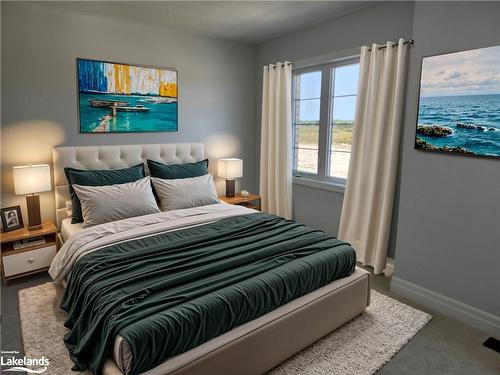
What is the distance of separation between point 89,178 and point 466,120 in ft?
10.5

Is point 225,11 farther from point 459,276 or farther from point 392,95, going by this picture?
point 459,276

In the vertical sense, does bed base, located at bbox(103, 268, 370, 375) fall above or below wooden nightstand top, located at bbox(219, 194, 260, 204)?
below

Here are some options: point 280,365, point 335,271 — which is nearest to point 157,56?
point 335,271

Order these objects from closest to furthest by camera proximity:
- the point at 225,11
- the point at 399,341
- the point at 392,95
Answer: the point at 399,341 < the point at 392,95 < the point at 225,11

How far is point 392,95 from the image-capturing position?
3121 millimetres

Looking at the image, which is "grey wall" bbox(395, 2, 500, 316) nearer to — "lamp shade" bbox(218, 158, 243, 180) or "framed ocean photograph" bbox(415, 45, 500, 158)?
"framed ocean photograph" bbox(415, 45, 500, 158)

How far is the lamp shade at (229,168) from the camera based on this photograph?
429 centimetres

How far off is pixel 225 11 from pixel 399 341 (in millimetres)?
3230

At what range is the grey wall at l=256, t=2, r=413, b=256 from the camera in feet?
10.1

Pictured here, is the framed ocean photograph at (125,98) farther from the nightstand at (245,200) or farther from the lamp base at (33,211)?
the nightstand at (245,200)

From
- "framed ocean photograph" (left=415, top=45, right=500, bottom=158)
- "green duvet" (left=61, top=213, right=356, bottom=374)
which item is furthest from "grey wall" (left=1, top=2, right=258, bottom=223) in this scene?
"framed ocean photograph" (left=415, top=45, right=500, bottom=158)

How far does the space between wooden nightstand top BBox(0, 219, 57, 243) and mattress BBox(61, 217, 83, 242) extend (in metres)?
0.10

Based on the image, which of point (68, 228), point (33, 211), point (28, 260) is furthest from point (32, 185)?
point (28, 260)

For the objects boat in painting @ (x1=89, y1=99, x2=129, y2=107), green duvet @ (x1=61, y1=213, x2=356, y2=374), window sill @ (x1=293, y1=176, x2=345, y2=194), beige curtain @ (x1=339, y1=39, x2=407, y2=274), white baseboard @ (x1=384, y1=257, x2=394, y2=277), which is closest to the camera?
green duvet @ (x1=61, y1=213, x2=356, y2=374)
